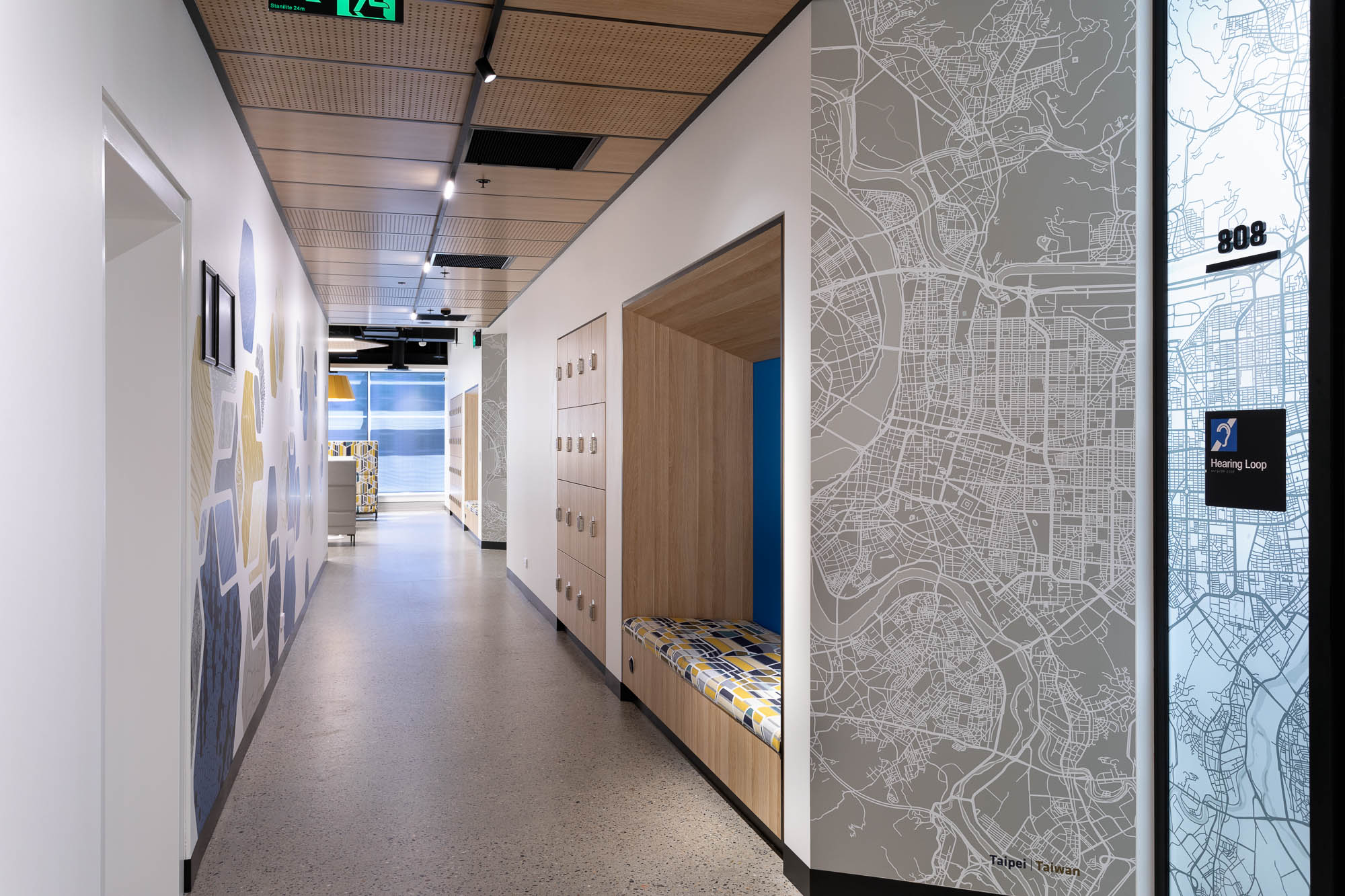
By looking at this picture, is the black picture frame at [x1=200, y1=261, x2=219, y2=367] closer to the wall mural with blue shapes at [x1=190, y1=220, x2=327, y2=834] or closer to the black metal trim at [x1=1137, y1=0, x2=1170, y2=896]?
the wall mural with blue shapes at [x1=190, y1=220, x2=327, y2=834]

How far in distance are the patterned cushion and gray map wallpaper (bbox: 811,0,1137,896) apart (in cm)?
54

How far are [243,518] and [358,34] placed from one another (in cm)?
223

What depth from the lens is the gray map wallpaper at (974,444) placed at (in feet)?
9.62

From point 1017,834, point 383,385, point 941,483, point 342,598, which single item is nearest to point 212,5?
point 941,483

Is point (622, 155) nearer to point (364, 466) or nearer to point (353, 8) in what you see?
point (353, 8)

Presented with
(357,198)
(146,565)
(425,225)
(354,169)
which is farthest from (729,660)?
(425,225)

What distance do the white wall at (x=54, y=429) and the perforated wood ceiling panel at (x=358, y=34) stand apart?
0.83 m

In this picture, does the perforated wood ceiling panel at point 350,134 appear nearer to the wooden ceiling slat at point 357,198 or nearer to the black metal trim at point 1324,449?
the wooden ceiling slat at point 357,198

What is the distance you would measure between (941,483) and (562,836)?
201 cm

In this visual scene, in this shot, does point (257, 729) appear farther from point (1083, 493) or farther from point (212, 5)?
point (1083, 493)

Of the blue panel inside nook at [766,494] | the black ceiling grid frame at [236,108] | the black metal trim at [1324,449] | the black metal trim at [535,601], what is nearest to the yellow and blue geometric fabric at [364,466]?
the black metal trim at [535,601]

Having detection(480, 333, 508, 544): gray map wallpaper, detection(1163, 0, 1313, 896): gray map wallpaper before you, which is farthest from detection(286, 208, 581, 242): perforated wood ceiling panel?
detection(480, 333, 508, 544): gray map wallpaper

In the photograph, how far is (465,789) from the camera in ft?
13.5

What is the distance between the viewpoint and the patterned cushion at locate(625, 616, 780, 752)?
3664 mm
